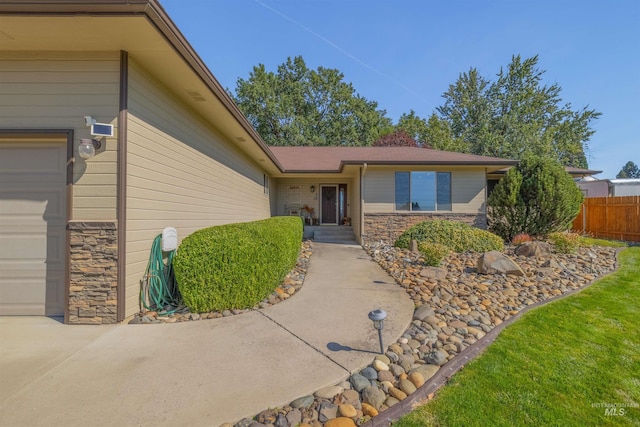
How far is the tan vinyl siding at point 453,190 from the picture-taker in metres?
9.91

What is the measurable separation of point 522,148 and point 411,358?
25.9 meters

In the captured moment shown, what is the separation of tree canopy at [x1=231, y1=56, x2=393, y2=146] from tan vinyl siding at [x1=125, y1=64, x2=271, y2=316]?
1668cm

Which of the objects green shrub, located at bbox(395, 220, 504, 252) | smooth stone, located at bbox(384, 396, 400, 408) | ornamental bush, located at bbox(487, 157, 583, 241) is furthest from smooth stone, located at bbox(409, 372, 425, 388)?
ornamental bush, located at bbox(487, 157, 583, 241)

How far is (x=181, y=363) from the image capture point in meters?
2.45

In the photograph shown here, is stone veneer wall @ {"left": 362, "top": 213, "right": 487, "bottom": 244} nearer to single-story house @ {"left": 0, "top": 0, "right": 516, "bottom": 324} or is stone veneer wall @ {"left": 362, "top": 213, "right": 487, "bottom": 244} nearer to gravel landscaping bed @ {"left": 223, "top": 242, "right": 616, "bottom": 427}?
gravel landscaping bed @ {"left": 223, "top": 242, "right": 616, "bottom": 427}

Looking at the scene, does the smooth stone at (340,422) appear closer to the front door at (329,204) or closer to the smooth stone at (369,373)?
the smooth stone at (369,373)

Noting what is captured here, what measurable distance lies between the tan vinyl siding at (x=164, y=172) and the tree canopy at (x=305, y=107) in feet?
54.7

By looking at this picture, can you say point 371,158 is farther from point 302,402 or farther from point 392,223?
point 302,402

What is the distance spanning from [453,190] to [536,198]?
2.49 metres

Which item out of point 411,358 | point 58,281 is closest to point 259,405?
point 411,358

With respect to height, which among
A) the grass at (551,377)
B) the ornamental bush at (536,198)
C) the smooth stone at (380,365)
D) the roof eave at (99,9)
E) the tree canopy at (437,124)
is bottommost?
the grass at (551,377)

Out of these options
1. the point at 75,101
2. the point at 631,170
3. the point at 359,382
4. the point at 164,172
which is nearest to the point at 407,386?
the point at 359,382

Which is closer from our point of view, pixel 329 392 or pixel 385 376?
pixel 329 392

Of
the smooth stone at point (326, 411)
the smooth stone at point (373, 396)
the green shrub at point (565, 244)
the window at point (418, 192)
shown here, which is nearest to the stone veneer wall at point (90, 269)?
the smooth stone at point (326, 411)
